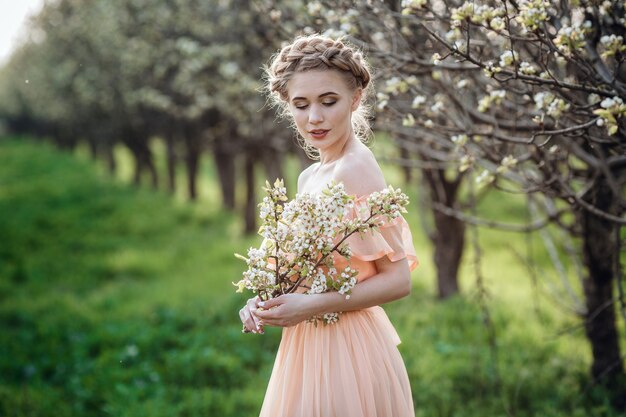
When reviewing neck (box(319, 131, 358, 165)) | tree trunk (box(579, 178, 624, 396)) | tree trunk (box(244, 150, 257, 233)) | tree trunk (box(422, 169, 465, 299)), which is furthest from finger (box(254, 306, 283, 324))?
tree trunk (box(244, 150, 257, 233))

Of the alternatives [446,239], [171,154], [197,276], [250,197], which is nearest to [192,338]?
[446,239]

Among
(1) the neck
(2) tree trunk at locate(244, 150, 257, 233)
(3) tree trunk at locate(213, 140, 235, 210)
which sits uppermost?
(3) tree trunk at locate(213, 140, 235, 210)

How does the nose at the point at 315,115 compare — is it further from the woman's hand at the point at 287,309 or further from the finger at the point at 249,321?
the finger at the point at 249,321

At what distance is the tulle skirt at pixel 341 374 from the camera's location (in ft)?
8.84

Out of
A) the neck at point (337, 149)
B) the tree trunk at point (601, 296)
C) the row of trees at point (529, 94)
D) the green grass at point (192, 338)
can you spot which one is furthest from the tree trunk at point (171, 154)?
the neck at point (337, 149)

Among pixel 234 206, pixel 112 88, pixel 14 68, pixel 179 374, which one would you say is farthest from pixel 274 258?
pixel 14 68

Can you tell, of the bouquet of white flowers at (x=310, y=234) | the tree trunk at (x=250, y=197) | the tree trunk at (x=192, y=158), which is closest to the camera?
the bouquet of white flowers at (x=310, y=234)

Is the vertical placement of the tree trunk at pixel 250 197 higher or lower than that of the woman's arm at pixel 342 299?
higher

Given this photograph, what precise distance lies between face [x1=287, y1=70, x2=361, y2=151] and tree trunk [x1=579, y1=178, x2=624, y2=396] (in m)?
3.16

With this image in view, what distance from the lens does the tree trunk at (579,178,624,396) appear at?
5277 mm

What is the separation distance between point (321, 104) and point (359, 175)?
0.35 metres

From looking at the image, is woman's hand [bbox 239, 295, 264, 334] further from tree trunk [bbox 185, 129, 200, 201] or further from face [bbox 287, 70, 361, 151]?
tree trunk [bbox 185, 129, 200, 201]

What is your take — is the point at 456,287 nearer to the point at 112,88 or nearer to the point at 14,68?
the point at 112,88

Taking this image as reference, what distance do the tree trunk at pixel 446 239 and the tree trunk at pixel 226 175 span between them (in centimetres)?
1102
